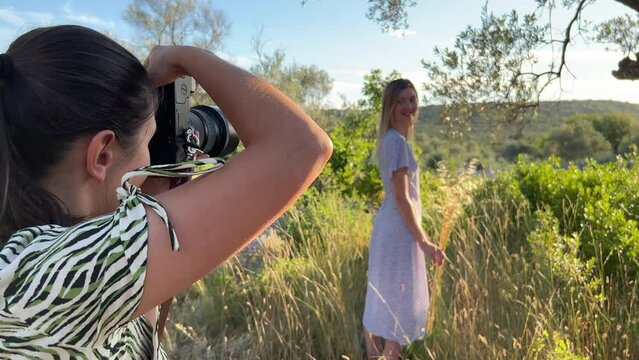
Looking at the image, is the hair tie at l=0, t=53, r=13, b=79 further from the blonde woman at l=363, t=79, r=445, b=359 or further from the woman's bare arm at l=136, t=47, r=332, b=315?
the blonde woman at l=363, t=79, r=445, b=359

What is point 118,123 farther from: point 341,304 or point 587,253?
point 587,253

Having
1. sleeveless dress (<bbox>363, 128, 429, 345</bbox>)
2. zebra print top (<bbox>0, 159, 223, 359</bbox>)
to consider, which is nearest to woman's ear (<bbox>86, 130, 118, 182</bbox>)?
zebra print top (<bbox>0, 159, 223, 359</bbox>)

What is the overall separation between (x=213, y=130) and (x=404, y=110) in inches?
72.2

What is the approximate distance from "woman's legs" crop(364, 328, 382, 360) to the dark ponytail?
223cm

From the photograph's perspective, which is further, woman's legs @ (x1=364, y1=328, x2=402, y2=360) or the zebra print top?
woman's legs @ (x1=364, y1=328, x2=402, y2=360)

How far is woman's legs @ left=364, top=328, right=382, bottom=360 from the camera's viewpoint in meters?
2.83

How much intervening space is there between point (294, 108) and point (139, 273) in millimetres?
308

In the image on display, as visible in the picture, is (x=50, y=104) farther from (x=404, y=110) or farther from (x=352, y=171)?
(x=352, y=171)

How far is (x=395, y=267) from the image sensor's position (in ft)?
9.40

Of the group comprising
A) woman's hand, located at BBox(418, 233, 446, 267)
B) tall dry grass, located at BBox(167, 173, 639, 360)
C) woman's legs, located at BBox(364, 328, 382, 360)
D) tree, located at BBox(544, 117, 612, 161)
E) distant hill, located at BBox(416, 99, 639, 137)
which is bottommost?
woman's legs, located at BBox(364, 328, 382, 360)

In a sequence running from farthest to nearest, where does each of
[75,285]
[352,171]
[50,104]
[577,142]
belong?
[577,142] < [352,171] < [50,104] < [75,285]

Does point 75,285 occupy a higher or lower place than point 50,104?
lower

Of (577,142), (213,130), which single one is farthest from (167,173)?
(577,142)

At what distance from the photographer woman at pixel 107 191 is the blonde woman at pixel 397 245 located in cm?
196
